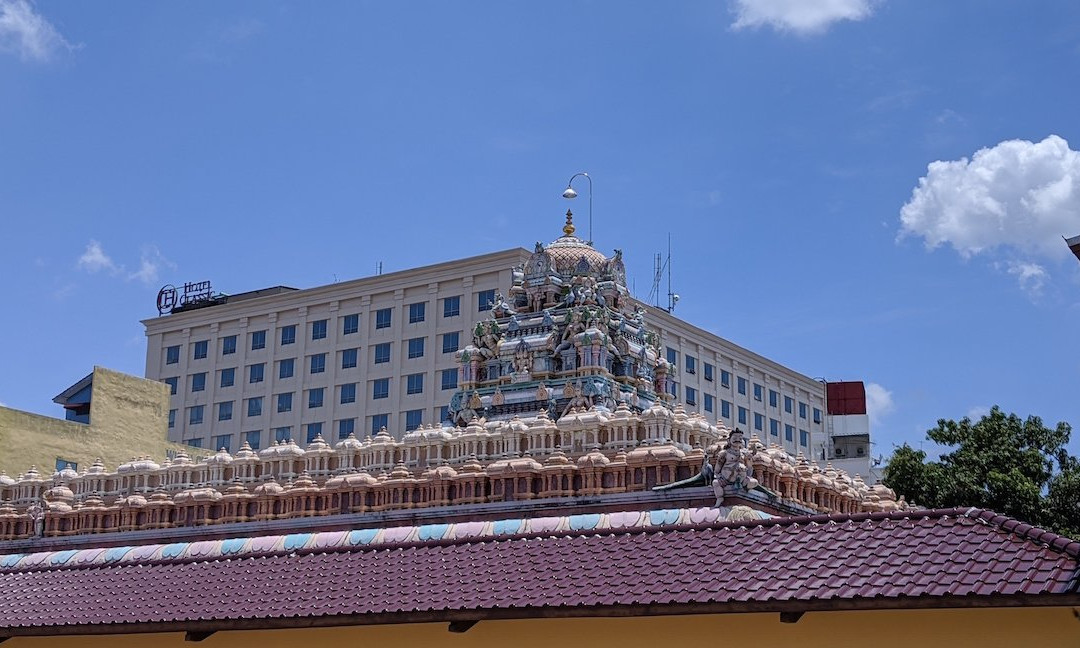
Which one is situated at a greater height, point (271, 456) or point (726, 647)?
point (271, 456)

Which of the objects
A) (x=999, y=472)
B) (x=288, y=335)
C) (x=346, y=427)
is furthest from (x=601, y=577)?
(x=288, y=335)

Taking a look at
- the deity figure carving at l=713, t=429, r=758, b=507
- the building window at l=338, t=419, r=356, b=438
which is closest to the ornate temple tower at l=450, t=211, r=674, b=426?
the deity figure carving at l=713, t=429, r=758, b=507

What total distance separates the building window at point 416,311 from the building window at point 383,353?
2.29 meters

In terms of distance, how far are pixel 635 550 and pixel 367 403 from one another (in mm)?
69155

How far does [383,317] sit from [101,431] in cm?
2985

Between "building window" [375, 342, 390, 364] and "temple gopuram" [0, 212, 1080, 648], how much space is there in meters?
43.4

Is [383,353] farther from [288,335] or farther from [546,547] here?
[546,547]

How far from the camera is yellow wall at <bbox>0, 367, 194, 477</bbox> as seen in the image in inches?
2208

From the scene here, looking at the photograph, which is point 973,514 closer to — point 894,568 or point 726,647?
point 894,568

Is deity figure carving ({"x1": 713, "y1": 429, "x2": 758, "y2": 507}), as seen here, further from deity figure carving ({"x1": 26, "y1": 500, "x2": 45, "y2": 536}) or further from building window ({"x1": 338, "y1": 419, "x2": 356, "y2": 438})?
building window ({"x1": 338, "y1": 419, "x2": 356, "y2": 438})

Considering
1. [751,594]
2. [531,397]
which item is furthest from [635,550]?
[531,397]

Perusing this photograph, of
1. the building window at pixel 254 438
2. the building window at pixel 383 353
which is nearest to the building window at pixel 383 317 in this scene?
the building window at pixel 383 353

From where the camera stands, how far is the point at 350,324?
89500 millimetres

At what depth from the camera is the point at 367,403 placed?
87.4 metres
